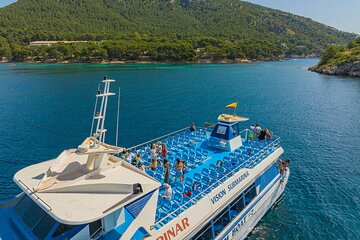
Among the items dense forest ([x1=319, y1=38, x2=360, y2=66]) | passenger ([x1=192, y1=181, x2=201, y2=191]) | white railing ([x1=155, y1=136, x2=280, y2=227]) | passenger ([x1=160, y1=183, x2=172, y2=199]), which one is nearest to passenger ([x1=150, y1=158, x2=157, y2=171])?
passenger ([x1=192, y1=181, x2=201, y2=191])

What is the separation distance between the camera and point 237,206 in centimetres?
1586

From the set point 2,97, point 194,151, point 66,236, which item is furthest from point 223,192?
point 2,97

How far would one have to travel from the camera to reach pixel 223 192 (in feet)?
47.7

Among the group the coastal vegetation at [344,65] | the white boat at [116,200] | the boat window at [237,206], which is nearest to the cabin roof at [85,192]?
the white boat at [116,200]

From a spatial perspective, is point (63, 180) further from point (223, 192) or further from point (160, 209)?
point (223, 192)

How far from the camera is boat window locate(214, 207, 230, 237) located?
1398 centimetres

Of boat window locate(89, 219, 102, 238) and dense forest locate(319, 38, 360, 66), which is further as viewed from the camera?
dense forest locate(319, 38, 360, 66)

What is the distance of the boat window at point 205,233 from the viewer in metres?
12.7

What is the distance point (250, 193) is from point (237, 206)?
67.5 inches

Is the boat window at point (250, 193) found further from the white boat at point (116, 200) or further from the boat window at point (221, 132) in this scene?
the boat window at point (221, 132)

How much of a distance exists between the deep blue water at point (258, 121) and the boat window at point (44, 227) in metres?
13.2

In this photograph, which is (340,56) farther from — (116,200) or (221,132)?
(116,200)

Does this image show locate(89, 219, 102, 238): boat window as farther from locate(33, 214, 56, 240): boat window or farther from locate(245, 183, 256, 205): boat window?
locate(245, 183, 256, 205): boat window

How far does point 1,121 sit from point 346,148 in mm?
52769
